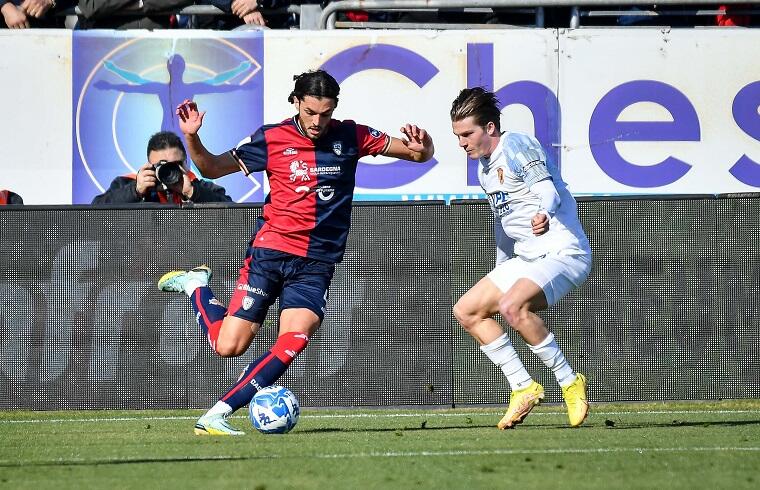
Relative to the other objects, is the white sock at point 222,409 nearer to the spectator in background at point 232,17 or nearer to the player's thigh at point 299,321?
the player's thigh at point 299,321

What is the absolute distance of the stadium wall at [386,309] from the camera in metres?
10.8

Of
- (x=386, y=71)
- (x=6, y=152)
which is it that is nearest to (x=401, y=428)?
(x=386, y=71)

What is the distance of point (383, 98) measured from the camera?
503 inches

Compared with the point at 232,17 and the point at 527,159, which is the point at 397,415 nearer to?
the point at 527,159

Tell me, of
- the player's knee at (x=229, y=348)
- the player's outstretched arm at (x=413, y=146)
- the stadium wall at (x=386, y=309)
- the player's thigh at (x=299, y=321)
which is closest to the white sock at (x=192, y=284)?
the player's knee at (x=229, y=348)

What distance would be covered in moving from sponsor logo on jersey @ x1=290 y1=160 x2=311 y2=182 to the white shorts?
56.9 inches

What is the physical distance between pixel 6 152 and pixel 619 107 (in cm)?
579

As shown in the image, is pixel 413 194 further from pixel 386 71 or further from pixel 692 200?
pixel 692 200

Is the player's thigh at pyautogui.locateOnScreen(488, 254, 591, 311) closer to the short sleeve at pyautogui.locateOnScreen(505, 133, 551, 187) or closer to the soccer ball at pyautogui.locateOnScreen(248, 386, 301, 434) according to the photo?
the short sleeve at pyautogui.locateOnScreen(505, 133, 551, 187)

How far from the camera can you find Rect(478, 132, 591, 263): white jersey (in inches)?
346

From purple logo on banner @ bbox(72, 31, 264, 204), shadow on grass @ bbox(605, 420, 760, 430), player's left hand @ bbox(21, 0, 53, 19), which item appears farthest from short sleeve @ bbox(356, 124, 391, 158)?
player's left hand @ bbox(21, 0, 53, 19)

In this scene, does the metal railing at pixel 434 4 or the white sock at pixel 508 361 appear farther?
the metal railing at pixel 434 4

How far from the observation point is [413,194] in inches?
497

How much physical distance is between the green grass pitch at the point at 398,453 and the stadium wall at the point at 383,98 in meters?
3.30
